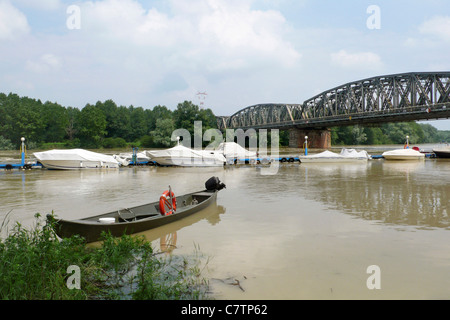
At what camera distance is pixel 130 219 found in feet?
40.9

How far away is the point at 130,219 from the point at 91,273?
16.2ft

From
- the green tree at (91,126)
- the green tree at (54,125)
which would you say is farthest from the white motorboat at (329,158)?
the green tree at (54,125)

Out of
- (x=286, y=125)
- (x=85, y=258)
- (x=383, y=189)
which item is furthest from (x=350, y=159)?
(x=286, y=125)

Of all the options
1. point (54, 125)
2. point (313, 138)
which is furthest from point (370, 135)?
point (54, 125)

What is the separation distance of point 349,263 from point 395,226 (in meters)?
4.66

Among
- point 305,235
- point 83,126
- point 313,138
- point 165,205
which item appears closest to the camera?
point 305,235

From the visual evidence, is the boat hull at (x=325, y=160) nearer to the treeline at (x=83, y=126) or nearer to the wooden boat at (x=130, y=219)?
the wooden boat at (x=130, y=219)

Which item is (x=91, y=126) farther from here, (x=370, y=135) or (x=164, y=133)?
(x=370, y=135)

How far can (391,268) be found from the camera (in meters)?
8.50

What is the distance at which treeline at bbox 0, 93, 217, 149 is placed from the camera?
109 meters

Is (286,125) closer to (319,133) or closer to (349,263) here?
(319,133)

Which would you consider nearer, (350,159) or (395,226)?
(395,226)


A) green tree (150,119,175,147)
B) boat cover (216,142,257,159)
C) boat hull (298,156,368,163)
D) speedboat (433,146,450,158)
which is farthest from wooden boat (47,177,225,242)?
green tree (150,119,175,147)

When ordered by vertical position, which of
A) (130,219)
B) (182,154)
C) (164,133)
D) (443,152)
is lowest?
(130,219)
